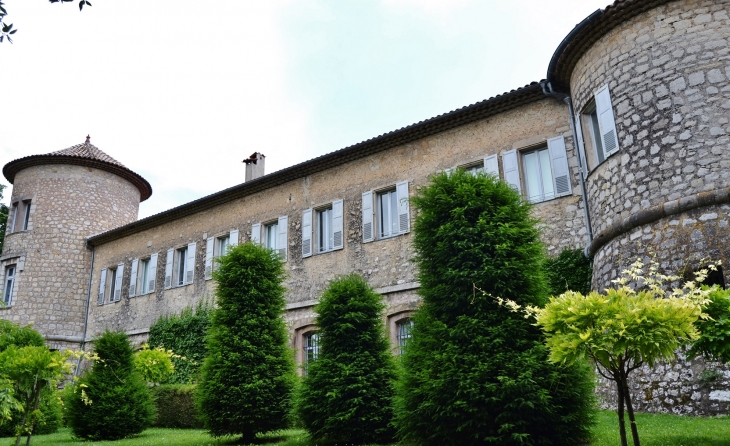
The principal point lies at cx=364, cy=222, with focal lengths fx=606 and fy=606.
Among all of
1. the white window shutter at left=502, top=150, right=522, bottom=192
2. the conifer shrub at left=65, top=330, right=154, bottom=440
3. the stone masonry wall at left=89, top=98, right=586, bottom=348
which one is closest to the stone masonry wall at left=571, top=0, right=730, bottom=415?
the stone masonry wall at left=89, top=98, right=586, bottom=348

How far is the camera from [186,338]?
18844 millimetres

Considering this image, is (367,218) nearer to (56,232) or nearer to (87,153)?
(56,232)

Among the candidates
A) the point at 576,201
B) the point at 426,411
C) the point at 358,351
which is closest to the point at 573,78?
the point at 576,201

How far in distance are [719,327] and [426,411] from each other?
10.4 feet

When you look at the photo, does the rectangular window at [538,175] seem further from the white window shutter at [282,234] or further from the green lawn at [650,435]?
the white window shutter at [282,234]

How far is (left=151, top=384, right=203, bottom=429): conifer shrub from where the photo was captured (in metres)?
14.7

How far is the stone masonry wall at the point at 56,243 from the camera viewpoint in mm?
22875

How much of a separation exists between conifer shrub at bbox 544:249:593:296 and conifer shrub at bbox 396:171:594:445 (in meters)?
4.33

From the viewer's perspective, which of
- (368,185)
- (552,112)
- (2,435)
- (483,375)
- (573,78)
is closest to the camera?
(483,375)

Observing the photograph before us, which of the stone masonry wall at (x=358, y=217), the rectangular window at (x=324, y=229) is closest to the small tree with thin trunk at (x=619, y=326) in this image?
the stone masonry wall at (x=358, y=217)

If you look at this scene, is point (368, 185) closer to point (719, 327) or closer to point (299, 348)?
point (299, 348)

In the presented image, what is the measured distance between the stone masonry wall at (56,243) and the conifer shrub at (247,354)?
14.5 m

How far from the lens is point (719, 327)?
19.0 feet

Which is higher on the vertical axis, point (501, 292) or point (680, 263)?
point (680, 263)
